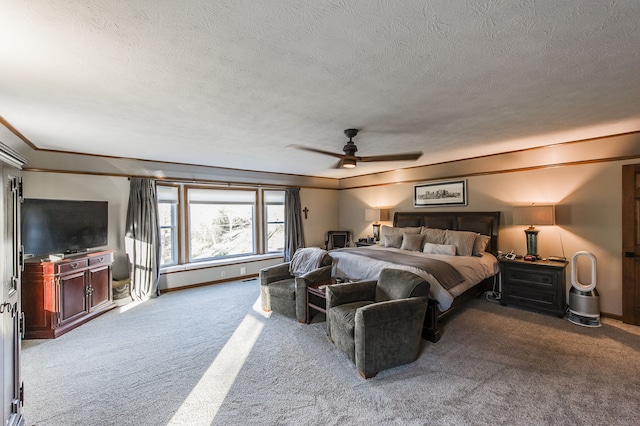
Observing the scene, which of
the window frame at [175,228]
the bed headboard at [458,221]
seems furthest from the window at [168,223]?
the bed headboard at [458,221]

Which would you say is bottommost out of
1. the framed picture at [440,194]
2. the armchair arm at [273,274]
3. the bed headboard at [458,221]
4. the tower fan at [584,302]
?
the tower fan at [584,302]

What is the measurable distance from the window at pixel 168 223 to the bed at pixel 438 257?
3289mm

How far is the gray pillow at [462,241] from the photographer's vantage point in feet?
15.3

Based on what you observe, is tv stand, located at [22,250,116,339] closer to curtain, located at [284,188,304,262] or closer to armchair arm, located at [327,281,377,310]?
armchair arm, located at [327,281,377,310]

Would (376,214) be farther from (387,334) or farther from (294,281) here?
(387,334)

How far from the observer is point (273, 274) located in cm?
A: 438

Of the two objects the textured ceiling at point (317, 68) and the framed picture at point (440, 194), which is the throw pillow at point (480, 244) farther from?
the textured ceiling at point (317, 68)

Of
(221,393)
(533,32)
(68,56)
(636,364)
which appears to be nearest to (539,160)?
(636,364)

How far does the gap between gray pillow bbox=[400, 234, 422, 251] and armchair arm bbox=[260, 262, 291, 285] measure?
2.31 metres

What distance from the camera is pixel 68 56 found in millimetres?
1766

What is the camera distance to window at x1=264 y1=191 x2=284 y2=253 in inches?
270

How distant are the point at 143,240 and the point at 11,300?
3.36 m

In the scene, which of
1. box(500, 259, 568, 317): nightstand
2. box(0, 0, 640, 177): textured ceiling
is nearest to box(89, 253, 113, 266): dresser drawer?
box(0, 0, 640, 177): textured ceiling

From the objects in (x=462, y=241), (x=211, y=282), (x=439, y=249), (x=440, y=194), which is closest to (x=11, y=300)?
(x=211, y=282)
